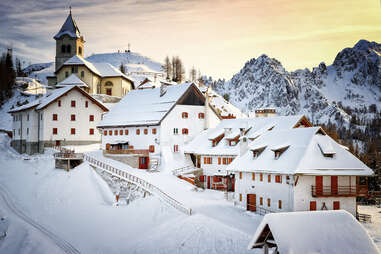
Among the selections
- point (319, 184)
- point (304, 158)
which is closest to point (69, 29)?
point (304, 158)

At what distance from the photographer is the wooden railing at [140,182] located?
4211 cm

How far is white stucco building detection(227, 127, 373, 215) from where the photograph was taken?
37812 mm

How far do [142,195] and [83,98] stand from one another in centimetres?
2998

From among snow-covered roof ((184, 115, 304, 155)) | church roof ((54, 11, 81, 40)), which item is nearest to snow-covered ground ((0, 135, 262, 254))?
snow-covered roof ((184, 115, 304, 155))

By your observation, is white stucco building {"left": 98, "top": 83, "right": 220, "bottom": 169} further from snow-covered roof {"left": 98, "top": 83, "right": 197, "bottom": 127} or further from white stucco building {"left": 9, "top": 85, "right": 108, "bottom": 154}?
white stucco building {"left": 9, "top": 85, "right": 108, "bottom": 154}

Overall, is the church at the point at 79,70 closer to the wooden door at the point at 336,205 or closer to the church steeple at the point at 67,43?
the church steeple at the point at 67,43

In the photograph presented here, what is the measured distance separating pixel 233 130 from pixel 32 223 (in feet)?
106

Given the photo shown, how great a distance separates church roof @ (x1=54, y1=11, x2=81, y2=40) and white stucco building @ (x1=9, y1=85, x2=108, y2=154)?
114ft

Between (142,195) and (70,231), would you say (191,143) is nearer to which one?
(142,195)

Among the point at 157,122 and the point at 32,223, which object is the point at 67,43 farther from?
the point at 32,223

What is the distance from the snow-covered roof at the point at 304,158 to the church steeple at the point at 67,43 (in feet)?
234

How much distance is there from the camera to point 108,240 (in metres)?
38.3

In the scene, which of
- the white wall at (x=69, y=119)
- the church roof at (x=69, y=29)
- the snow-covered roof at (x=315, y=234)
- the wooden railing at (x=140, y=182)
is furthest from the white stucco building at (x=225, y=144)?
the church roof at (x=69, y=29)

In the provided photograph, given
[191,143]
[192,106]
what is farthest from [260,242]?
[192,106]
